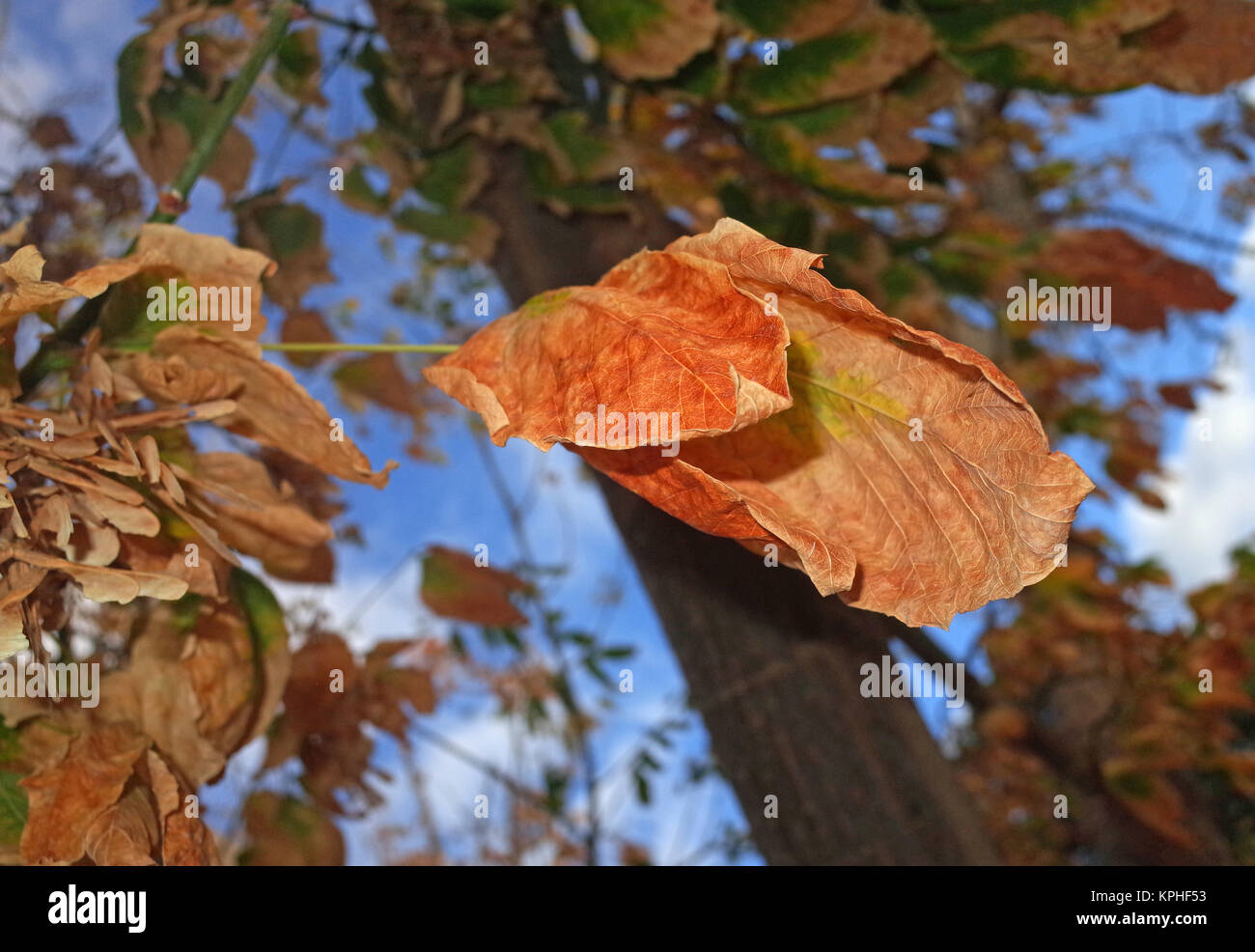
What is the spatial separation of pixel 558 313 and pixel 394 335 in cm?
146

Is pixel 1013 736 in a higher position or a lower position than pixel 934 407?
lower

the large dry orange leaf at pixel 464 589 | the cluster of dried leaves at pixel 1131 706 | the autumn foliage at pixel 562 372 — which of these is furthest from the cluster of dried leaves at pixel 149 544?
the cluster of dried leaves at pixel 1131 706

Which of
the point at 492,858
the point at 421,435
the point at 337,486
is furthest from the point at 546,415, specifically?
the point at 492,858

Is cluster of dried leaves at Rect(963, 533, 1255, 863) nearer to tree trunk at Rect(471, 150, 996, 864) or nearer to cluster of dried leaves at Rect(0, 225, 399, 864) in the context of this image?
tree trunk at Rect(471, 150, 996, 864)

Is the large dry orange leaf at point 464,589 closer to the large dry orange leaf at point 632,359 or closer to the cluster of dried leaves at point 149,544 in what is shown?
the cluster of dried leaves at point 149,544

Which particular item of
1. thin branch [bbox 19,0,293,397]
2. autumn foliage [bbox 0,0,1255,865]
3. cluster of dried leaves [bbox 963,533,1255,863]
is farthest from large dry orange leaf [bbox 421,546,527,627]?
cluster of dried leaves [bbox 963,533,1255,863]

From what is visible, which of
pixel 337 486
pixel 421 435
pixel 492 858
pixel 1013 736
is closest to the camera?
pixel 337 486

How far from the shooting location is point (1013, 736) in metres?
1.57

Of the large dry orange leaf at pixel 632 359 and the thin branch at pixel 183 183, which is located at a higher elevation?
the thin branch at pixel 183 183

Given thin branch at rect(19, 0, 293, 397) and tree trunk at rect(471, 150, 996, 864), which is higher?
thin branch at rect(19, 0, 293, 397)

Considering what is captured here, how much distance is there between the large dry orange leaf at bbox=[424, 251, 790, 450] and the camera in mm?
353

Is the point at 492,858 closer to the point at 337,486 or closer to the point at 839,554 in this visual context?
the point at 337,486

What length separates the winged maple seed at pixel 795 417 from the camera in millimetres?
360
